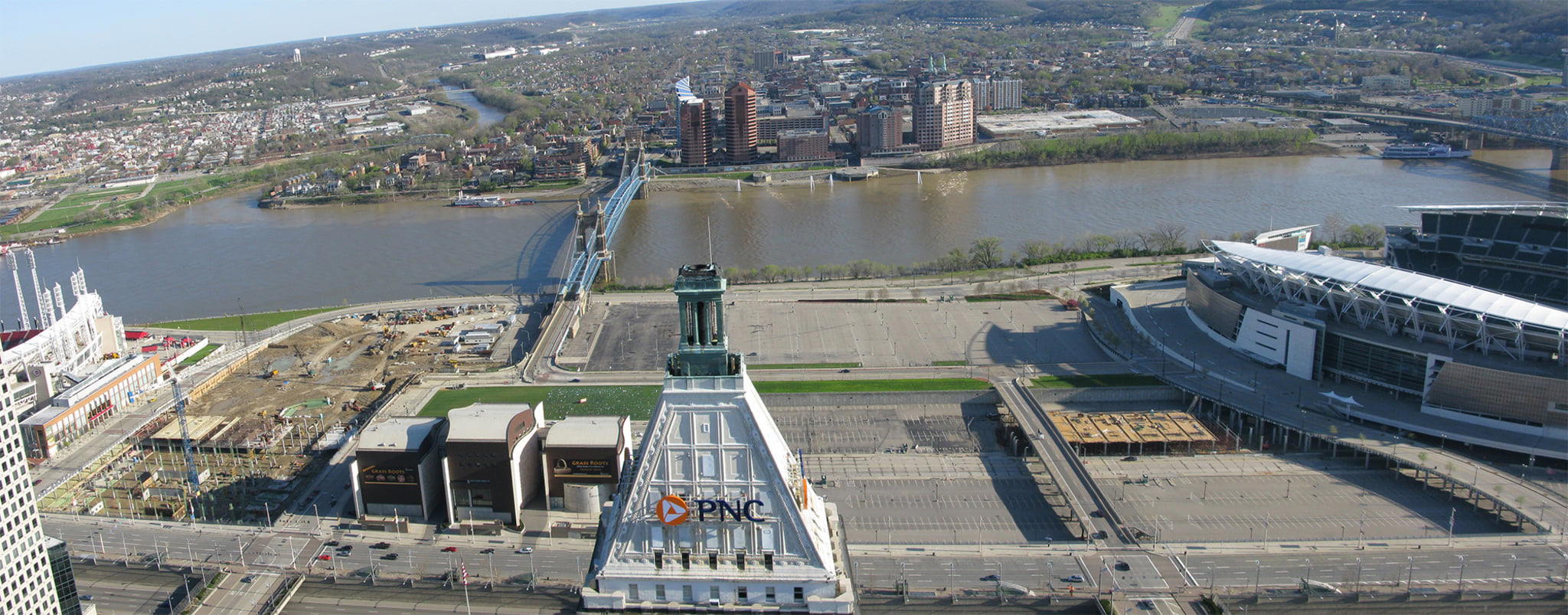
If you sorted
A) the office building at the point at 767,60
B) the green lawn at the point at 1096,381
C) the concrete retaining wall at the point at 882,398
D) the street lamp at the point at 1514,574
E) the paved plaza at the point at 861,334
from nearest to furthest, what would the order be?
the street lamp at the point at 1514,574, the concrete retaining wall at the point at 882,398, the green lawn at the point at 1096,381, the paved plaza at the point at 861,334, the office building at the point at 767,60

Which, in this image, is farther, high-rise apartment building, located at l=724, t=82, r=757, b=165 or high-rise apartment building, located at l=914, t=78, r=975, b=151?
high-rise apartment building, located at l=914, t=78, r=975, b=151

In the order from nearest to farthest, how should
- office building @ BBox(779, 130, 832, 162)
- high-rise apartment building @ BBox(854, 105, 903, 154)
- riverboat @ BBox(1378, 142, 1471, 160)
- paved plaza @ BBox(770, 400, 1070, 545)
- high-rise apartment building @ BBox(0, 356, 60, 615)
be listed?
high-rise apartment building @ BBox(0, 356, 60, 615) → paved plaza @ BBox(770, 400, 1070, 545) → riverboat @ BBox(1378, 142, 1471, 160) → office building @ BBox(779, 130, 832, 162) → high-rise apartment building @ BBox(854, 105, 903, 154)

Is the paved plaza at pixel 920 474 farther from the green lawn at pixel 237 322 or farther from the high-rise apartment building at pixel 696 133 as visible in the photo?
the high-rise apartment building at pixel 696 133

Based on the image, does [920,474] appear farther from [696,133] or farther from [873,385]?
[696,133]

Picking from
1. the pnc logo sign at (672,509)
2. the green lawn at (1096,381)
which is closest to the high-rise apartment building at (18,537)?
the pnc logo sign at (672,509)

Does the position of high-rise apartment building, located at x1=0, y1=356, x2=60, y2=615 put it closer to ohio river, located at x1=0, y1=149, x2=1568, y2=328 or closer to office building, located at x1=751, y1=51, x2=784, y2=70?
ohio river, located at x1=0, y1=149, x2=1568, y2=328

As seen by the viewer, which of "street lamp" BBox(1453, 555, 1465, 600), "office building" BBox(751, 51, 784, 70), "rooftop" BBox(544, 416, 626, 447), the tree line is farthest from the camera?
"office building" BBox(751, 51, 784, 70)

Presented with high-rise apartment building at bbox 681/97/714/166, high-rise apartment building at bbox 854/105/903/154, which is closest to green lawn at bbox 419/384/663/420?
high-rise apartment building at bbox 681/97/714/166

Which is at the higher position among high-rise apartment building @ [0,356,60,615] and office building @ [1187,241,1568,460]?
high-rise apartment building @ [0,356,60,615]
